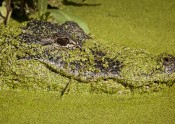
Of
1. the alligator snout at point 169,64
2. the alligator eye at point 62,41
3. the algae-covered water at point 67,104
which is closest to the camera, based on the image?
the algae-covered water at point 67,104

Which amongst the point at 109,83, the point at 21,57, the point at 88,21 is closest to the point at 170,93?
the point at 109,83

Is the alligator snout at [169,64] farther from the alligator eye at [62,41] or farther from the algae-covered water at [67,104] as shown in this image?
the alligator eye at [62,41]

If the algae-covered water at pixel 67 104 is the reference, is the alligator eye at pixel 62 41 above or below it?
above

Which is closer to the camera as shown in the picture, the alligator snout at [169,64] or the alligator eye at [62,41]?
the alligator snout at [169,64]

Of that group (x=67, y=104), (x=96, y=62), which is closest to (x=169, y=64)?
(x=96, y=62)

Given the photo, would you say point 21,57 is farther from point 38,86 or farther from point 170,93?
point 170,93

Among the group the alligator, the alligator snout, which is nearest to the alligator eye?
the alligator

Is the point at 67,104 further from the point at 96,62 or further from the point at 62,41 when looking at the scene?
the point at 62,41

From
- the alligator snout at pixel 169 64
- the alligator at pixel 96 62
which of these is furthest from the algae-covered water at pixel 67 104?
the alligator snout at pixel 169 64

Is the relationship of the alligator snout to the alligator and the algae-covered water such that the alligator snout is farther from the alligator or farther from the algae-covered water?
the algae-covered water
